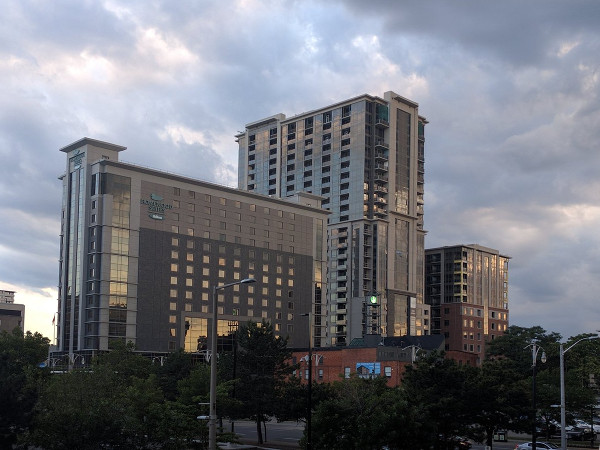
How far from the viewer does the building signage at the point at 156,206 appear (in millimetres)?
140625

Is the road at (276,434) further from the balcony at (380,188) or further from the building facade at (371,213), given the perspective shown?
the balcony at (380,188)

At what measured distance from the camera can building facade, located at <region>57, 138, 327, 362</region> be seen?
5310 inches

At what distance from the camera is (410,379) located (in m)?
51.7

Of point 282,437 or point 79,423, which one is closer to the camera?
point 79,423

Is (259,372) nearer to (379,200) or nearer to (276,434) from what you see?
(276,434)

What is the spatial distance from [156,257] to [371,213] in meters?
66.2

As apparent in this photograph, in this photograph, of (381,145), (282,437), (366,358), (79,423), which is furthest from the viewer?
(381,145)

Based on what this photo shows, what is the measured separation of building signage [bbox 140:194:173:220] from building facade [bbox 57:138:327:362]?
0.65ft

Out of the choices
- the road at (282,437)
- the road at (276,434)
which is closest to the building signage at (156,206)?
the road at (276,434)

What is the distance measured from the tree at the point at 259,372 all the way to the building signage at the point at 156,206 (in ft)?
237

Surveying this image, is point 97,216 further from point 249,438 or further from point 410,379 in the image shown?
point 410,379

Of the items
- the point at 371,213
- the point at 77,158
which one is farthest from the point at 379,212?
the point at 77,158

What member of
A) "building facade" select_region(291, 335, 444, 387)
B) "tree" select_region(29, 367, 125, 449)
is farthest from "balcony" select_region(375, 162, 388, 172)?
"tree" select_region(29, 367, 125, 449)

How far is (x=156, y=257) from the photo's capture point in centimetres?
14100
